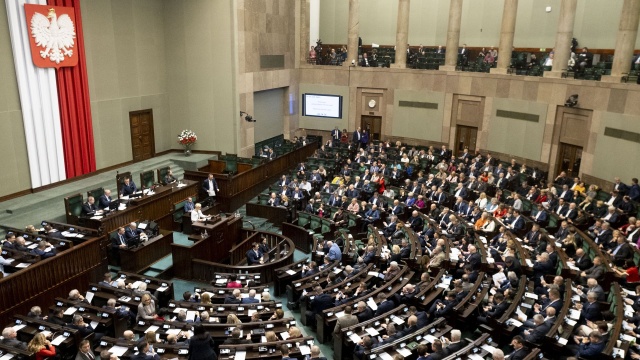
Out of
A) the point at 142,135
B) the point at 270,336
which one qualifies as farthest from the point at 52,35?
the point at 270,336

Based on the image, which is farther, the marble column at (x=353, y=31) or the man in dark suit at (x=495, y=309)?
the marble column at (x=353, y=31)

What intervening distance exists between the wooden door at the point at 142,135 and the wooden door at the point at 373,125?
34.5 ft

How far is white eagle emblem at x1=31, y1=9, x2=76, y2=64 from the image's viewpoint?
48.5 feet

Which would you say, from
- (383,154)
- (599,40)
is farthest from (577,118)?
(383,154)

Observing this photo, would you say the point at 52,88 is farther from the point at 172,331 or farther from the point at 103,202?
the point at 172,331

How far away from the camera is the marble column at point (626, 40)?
16.5m

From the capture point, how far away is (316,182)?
58.1 feet

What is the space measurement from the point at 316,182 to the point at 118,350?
10.8 m

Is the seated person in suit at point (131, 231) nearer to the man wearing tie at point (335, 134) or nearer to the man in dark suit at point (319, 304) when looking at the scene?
the man in dark suit at point (319, 304)

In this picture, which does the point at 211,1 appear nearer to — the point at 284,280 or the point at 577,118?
the point at 284,280

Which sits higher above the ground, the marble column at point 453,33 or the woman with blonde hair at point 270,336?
the marble column at point 453,33

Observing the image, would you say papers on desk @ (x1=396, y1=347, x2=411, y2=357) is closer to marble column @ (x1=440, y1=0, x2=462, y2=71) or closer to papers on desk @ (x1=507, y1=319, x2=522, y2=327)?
papers on desk @ (x1=507, y1=319, x2=522, y2=327)

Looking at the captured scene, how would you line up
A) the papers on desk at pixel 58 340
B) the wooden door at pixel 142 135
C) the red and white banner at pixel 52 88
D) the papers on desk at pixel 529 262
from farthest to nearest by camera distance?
the wooden door at pixel 142 135 < the red and white banner at pixel 52 88 < the papers on desk at pixel 529 262 < the papers on desk at pixel 58 340

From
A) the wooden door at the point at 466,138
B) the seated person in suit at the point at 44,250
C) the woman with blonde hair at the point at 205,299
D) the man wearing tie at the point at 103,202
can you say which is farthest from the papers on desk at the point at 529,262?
the wooden door at the point at 466,138
